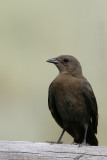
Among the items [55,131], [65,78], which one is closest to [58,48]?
[55,131]

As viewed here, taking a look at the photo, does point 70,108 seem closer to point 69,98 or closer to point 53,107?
point 69,98

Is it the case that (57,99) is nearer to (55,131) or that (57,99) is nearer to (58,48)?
(55,131)

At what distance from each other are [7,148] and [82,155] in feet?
2.07

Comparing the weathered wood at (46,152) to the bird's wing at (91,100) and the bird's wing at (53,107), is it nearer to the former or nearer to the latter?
the bird's wing at (91,100)

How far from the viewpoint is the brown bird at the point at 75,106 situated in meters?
5.66

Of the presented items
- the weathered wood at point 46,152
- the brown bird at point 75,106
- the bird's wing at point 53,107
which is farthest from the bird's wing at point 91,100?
the weathered wood at point 46,152

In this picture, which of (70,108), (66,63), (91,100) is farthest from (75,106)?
(66,63)

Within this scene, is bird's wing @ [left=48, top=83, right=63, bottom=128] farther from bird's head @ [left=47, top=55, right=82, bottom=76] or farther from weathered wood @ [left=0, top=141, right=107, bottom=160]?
weathered wood @ [left=0, top=141, right=107, bottom=160]

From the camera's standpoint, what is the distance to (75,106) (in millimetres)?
5699

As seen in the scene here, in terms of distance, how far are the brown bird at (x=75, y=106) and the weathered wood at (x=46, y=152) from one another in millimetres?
1557

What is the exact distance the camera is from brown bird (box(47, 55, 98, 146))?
5656mm

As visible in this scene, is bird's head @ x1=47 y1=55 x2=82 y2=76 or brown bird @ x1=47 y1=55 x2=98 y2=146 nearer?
brown bird @ x1=47 y1=55 x2=98 y2=146

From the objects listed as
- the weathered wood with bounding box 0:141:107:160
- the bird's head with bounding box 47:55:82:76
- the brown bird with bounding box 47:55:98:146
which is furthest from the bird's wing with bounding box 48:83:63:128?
the weathered wood with bounding box 0:141:107:160

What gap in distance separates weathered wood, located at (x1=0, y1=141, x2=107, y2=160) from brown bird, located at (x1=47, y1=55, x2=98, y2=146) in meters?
1.56
